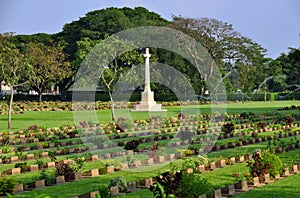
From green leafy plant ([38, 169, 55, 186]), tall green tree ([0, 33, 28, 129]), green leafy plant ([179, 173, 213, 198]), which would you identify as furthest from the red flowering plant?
tall green tree ([0, 33, 28, 129])

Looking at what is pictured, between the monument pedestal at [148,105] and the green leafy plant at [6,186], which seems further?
the monument pedestal at [148,105]

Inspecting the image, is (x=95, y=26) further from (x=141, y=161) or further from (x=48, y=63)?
(x=141, y=161)

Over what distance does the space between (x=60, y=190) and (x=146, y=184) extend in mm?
1690

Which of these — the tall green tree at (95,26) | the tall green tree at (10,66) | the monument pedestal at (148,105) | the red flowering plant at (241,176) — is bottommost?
the red flowering plant at (241,176)

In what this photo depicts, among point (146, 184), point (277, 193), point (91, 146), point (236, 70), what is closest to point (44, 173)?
point (146, 184)

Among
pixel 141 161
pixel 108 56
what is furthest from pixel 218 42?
pixel 141 161

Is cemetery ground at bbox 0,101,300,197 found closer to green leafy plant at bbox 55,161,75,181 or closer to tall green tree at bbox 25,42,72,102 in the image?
green leafy plant at bbox 55,161,75,181

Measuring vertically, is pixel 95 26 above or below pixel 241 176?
above

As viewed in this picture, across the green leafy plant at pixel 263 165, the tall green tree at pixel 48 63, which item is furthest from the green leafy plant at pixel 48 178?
the tall green tree at pixel 48 63

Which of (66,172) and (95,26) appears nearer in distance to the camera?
(66,172)

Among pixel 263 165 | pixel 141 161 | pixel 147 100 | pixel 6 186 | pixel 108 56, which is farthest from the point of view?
pixel 147 100

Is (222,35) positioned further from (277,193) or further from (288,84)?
(277,193)

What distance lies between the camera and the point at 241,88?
70.6 metres

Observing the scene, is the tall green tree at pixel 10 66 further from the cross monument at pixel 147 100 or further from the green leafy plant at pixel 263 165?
the cross monument at pixel 147 100
